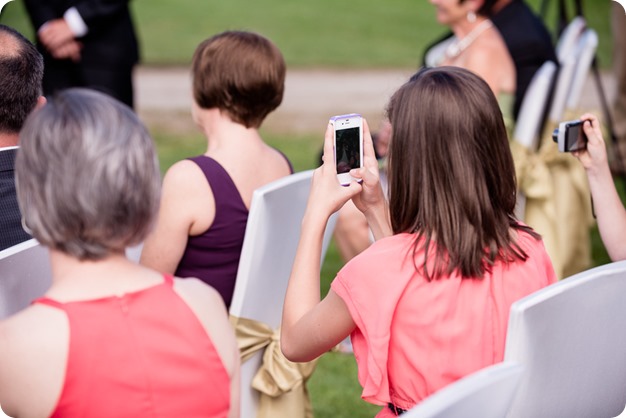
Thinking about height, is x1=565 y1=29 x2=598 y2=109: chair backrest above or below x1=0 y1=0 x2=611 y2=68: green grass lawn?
above

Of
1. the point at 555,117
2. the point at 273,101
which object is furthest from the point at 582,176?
the point at 273,101

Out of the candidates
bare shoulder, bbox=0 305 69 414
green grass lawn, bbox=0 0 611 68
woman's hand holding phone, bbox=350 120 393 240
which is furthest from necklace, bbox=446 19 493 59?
green grass lawn, bbox=0 0 611 68

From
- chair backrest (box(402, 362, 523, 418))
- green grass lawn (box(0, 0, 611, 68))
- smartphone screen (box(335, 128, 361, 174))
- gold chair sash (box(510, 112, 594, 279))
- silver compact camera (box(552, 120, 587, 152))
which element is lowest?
green grass lawn (box(0, 0, 611, 68))

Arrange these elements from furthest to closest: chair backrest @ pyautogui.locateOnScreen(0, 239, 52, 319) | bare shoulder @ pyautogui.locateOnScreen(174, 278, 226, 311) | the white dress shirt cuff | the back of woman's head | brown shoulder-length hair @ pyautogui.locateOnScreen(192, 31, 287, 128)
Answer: the white dress shirt cuff < brown shoulder-length hair @ pyautogui.locateOnScreen(192, 31, 287, 128) < chair backrest @ pyautogui.locateOnScreen(0, 239, 52, 319) < bare shoulder @ pyautogui.locateOnScreen(174, 278, 226, 311) < the back of woman's head

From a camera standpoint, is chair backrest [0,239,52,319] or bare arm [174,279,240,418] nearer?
bare arm [174,279,240,418]

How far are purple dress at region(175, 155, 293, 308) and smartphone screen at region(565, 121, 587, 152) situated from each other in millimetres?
937

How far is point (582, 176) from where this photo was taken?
480 centimetres

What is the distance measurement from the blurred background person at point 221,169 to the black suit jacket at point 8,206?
363mm

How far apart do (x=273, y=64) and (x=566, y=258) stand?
2.25 metres

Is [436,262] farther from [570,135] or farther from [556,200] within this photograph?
[556,200]

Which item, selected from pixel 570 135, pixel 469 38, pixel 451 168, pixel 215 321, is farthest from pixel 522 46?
pixel 215 321

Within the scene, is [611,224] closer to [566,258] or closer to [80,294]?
[80,294]

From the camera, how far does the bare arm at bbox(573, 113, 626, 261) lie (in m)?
2.47

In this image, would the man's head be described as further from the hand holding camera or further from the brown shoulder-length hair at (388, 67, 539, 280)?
the hand holding camera
